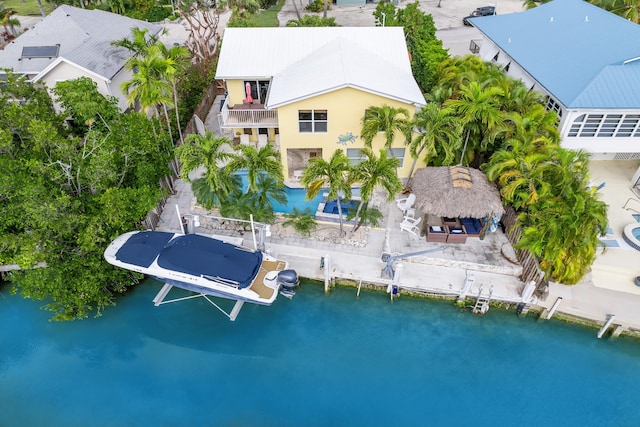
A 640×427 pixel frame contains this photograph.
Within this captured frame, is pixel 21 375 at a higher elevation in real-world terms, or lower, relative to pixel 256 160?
lower

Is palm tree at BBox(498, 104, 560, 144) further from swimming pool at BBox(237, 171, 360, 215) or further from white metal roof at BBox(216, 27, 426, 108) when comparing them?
swimming pool at BBox(237, 171, 360, 215)

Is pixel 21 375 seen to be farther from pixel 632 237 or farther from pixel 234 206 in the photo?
pixel 632 237

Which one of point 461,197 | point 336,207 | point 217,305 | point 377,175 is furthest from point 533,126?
point 217,305

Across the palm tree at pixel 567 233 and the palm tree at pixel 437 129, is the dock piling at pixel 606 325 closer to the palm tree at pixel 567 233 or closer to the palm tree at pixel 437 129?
the palm tree at pixel 567 233

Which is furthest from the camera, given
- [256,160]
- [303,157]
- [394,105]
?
[303,157]

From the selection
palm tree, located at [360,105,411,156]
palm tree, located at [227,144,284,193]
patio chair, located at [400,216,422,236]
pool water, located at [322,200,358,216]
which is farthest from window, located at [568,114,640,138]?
palm tree, located at [227,144,284,193]

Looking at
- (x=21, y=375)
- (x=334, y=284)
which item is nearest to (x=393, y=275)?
(x=334, y=284)
